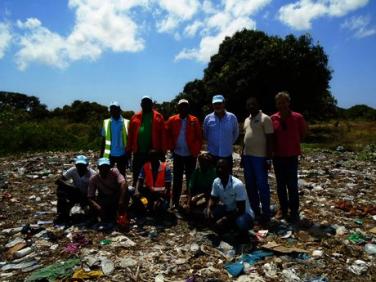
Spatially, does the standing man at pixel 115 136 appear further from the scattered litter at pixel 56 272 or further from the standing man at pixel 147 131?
the scattered litter at pixel 56 272

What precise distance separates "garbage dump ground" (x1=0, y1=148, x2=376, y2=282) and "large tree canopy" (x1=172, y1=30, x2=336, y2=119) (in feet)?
51.4

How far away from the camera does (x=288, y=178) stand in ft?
20.1

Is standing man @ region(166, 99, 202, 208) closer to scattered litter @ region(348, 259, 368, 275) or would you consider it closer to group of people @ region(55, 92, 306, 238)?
group of people @ region(55, 92, 306, 238)

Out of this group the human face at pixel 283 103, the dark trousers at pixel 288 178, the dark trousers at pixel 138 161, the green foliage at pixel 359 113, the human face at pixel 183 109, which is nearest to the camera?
the human face at pixel 283 103

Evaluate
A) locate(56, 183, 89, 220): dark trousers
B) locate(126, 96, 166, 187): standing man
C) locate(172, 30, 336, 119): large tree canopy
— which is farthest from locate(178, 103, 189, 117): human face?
locate(172, 30, 336, 119): large tree canopy

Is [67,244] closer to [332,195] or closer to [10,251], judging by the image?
[10,251]

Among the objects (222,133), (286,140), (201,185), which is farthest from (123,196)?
(286,140)

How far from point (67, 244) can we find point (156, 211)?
1.51 m

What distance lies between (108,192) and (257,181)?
2.34 m

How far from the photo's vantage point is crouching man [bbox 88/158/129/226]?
246 inches

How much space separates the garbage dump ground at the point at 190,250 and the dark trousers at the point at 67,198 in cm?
30

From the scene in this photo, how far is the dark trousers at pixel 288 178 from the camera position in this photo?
6090mm

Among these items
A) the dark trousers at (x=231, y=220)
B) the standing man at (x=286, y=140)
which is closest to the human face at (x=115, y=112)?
the dark trousers at (x=231, y=220)

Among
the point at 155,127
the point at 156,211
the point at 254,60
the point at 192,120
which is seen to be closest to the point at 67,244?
the point at 156,211
